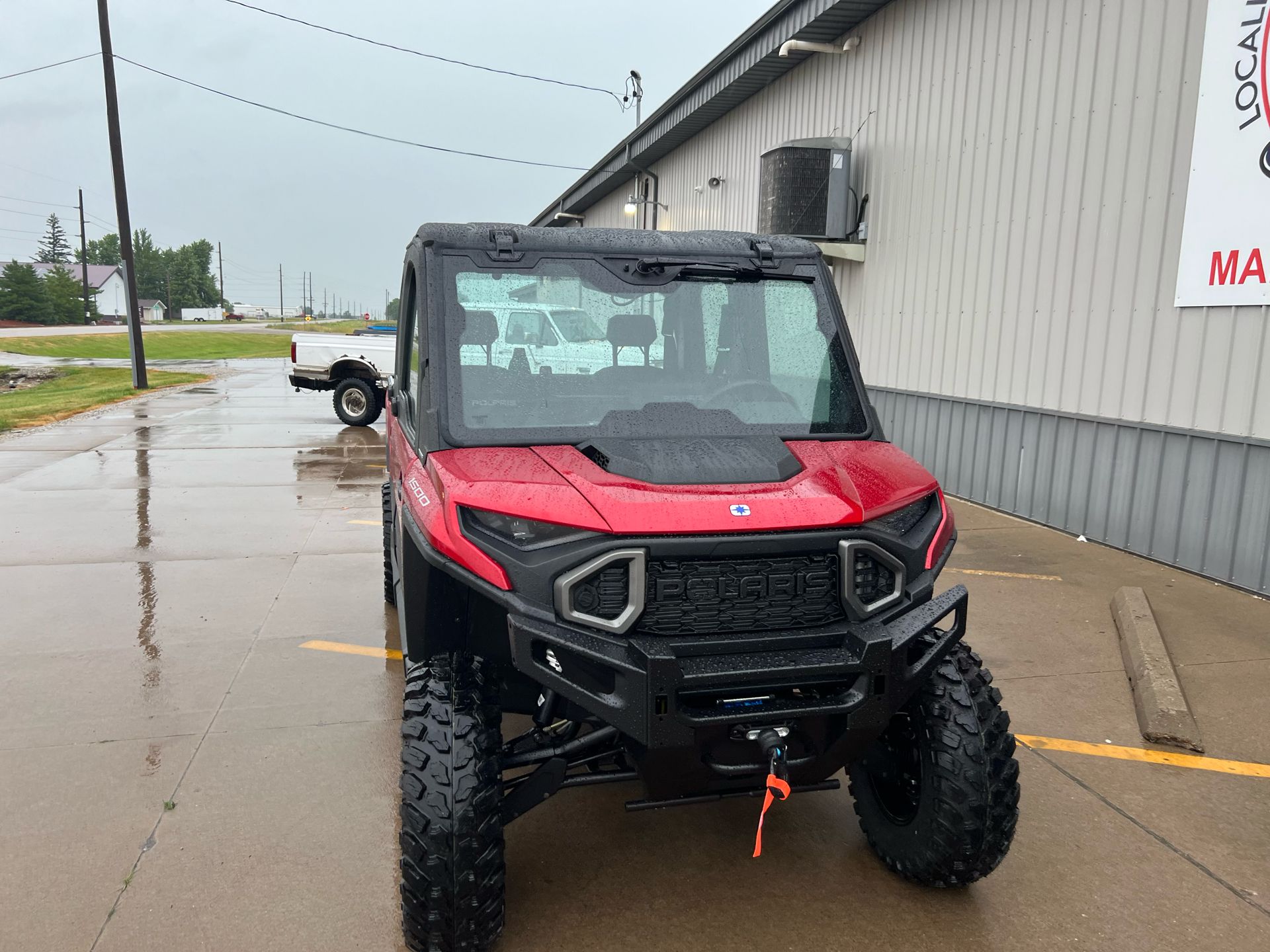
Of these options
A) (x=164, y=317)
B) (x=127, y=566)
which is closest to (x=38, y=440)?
(x=127, y=566)

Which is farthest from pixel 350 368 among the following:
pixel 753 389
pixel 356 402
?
pixel 753 389

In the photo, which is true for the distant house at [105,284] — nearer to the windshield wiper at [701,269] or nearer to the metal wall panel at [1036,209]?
the metal wall panel at [1036,209]

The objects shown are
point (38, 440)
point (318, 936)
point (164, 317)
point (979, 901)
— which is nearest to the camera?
point (318, 936)

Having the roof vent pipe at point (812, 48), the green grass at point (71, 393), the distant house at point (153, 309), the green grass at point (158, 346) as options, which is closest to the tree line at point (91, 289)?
the distant house at point (153, 309)

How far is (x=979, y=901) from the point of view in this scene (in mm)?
3143

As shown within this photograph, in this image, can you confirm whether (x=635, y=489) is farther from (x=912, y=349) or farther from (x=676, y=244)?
(x=912, y=349)

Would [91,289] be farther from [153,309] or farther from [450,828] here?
[450,828]

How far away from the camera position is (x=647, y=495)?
2711 mm

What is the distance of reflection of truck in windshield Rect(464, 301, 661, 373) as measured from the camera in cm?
336

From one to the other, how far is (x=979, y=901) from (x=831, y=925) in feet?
1.77

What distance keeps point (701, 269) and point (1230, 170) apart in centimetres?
517

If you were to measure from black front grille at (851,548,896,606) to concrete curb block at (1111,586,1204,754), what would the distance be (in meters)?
2.36

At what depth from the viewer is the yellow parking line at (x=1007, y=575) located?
22.9 ft

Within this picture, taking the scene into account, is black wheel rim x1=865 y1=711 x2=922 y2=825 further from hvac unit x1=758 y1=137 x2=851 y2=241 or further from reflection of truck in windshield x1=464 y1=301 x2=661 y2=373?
hvac unit x1=758 y1=137 x2=851 y2=241
